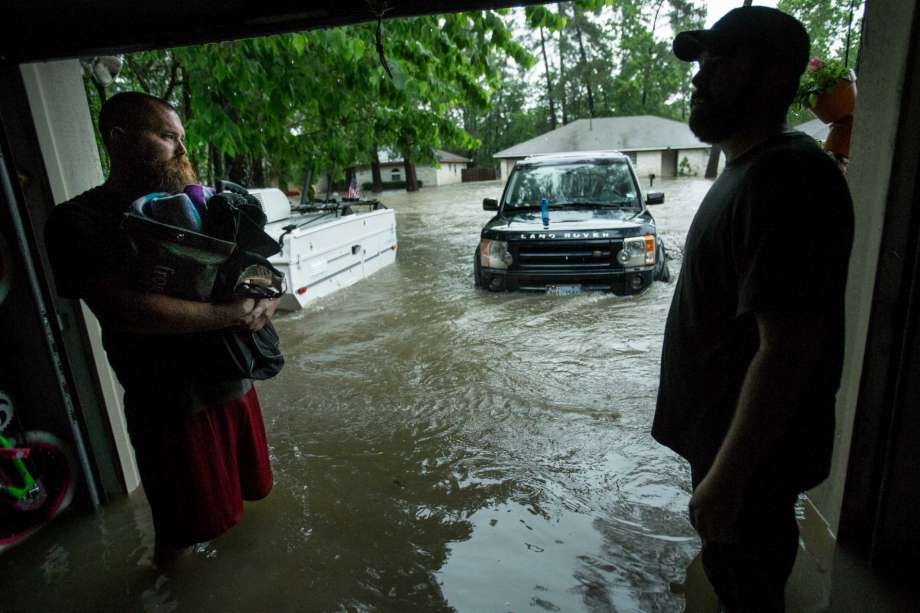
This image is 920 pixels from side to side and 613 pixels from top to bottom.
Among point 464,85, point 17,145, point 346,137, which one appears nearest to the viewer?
point 17,145

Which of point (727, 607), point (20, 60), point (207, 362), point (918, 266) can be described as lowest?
point (727, 607)

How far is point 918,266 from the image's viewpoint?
192 cm

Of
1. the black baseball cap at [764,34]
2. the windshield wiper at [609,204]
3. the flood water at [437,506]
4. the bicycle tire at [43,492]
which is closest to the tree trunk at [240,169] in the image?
the flood water at [437,506]

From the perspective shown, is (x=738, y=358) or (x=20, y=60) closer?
(x=738, y=358)

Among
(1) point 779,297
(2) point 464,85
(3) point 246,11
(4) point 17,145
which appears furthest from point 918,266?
(2) point 464,85

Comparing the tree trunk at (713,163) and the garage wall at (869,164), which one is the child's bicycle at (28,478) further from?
the tree trunk at (713,163)

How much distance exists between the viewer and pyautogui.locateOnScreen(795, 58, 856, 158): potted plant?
9.34 feet

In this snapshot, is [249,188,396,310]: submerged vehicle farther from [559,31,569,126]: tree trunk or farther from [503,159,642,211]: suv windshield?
[559,31,569,126]: tree trunk

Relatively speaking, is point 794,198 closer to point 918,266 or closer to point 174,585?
point 918,266

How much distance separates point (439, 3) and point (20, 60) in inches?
78.6

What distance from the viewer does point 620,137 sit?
125 feet

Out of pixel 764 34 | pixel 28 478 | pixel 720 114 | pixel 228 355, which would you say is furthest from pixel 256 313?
pixel 764 34

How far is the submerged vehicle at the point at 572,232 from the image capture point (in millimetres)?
6195

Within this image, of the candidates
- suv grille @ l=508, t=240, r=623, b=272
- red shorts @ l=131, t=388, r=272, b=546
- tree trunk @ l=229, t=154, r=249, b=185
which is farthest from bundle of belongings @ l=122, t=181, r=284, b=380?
tree trunk @ l=229, t=154, r=249, b=185
